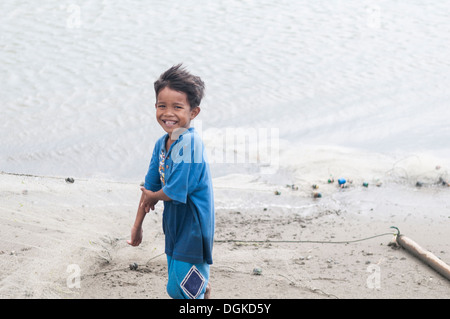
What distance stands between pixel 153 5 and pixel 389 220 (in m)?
7.18

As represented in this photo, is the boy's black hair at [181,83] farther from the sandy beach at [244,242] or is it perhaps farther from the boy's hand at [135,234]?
the sandy beach at [244,242]

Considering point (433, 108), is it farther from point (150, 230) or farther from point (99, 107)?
point (150, 230)

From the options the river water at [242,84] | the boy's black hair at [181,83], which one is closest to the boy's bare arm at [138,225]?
the boy's black hair at [181,83]

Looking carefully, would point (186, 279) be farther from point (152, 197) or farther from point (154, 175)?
point (154, 175)

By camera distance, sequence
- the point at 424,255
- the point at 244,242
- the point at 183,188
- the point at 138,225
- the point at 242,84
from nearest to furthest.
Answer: the point at 183,188 < the point at 138,225 < the point at 424,255 < the point at 244,242 < the point at 242,84

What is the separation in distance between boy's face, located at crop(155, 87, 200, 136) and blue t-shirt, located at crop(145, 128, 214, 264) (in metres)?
0.06

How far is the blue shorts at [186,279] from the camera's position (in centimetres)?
294

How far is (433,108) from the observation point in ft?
26.6

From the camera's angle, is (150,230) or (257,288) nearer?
(257,288)

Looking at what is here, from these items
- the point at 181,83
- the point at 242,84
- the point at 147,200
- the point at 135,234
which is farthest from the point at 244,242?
the point at 242,84

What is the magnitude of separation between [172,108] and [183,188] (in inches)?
15.0

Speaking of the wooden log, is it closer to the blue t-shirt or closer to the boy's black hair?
the blue t-shirt

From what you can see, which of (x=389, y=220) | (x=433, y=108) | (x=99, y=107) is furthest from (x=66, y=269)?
(x=433, y=108)

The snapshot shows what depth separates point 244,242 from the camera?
4.48 metres
